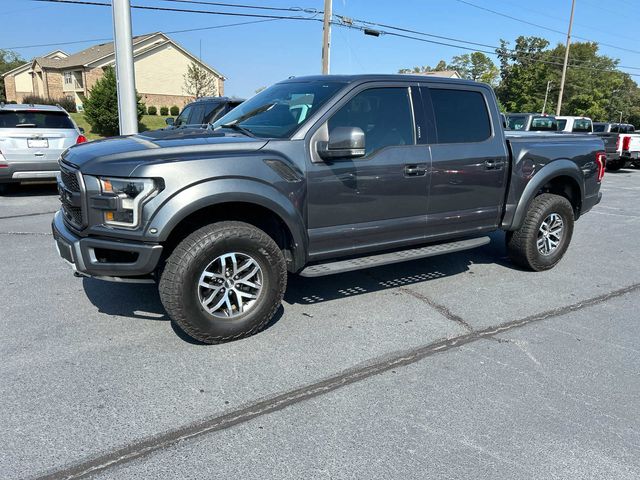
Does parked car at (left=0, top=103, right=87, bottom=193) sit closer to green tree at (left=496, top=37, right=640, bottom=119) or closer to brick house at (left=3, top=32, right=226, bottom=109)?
brick house at (left=3, top=32, right=226, bottom=109)

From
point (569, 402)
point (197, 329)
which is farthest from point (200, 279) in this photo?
point (569, 402)

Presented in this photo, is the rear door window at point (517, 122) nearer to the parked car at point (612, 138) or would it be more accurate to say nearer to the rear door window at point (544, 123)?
the rear door window at point (544, 123)

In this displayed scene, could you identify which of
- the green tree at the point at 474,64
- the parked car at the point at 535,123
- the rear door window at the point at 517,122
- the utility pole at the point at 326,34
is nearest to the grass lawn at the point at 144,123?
the utility pole at the point at 326,34

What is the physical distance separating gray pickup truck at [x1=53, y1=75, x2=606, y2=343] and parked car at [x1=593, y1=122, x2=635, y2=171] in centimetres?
1495

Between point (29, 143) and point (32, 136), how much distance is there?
140 mm

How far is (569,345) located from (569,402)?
927mm

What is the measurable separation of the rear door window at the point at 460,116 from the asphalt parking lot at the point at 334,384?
1.54 metres

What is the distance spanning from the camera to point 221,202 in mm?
3521

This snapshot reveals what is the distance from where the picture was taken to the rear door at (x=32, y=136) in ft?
29.6

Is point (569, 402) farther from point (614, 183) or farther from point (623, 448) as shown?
point (614, 183)

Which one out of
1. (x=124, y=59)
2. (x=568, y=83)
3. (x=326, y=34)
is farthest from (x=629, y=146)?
(x=568, y=83)

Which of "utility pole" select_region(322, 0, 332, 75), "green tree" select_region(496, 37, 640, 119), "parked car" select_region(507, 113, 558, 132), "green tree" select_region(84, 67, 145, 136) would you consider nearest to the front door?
"parked car" select_region(507, 113, 558, 132)

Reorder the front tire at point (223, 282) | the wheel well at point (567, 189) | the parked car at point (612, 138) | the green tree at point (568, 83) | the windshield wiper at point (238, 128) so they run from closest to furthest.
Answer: the front tire at point (223, 282)
the windshield wiper at point (238, 128)
the wheel well at point (567, 189)
the parked car at point (612, 138)
the green tree at point (568, 83)

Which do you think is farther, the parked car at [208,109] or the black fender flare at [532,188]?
the parked car at [208,109]
